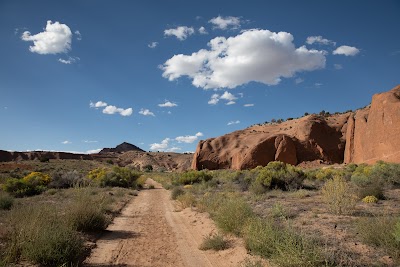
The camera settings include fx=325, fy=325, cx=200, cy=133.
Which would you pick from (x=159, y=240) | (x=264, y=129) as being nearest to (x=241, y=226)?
(x=159, y=240)

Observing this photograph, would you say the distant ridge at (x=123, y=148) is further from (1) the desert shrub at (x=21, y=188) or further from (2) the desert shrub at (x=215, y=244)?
(2) the desert shrub at (x=215, y=244)

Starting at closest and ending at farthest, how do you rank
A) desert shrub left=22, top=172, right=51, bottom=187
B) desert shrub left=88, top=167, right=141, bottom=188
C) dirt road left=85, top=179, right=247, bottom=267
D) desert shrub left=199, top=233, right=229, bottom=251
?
1. dirt road left=85, top=179, right=247, bottom=267
2. desert shrub left=199, top=233, right=229, bottom=251
3. desert shrub left=22, top=172, right=51, bottom=187
4. desert shrub left=88, top=167, right=141, bottom=188

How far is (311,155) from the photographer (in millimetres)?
43656

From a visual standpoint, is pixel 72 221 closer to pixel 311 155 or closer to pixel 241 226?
pixel 241 226

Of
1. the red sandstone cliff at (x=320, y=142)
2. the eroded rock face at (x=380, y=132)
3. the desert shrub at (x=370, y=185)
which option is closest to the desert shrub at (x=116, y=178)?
the red sandstone cliff at (x=320, y=142)

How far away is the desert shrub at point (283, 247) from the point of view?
541cm

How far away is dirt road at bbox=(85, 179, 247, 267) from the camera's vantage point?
7359 millimetres

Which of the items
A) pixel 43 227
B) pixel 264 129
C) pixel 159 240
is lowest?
pixel 159 240

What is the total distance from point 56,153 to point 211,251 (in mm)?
103615

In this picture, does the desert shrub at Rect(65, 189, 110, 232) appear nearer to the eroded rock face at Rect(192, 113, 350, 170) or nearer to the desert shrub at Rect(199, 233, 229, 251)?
the desert shrub at Rect(199, 233, 229, 251)

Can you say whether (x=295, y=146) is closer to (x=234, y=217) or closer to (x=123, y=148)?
(x=234, y=217)

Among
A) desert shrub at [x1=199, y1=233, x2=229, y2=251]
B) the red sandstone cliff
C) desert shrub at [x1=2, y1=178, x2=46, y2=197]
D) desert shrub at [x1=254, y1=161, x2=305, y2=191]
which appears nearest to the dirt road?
desert shrub at [x1=199, y1=233, x2=229, y2=251]

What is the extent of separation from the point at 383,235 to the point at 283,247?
2.16m

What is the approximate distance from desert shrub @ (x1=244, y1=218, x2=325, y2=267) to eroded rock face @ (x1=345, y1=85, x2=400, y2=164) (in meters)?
26.4
